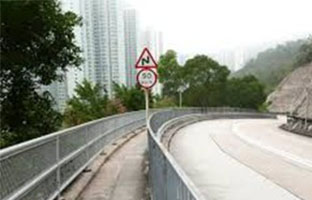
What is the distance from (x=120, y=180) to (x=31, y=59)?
19.9ft

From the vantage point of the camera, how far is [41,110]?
1886 cm

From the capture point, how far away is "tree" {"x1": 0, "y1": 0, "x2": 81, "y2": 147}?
1784 cm

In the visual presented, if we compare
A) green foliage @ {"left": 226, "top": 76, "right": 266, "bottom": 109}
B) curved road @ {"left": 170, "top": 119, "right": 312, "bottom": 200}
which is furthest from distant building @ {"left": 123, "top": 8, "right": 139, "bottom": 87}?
green foliage @ {"left": 226, "top": 76, "right": 266, "bottom": 109}

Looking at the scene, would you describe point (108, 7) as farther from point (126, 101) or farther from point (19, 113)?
point (19, 113)

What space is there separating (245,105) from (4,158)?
103 m

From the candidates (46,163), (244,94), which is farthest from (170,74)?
(46,163)

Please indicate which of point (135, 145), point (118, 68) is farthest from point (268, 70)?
point (135, 145)

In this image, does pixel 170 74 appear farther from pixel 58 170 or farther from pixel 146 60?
pixel 58 170

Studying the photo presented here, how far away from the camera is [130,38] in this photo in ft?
166

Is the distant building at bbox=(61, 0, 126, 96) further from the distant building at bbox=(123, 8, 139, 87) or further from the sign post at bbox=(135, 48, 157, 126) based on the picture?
the sign post at bbox=(135, 48, 157, 126)

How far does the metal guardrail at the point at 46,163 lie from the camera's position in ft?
25.4

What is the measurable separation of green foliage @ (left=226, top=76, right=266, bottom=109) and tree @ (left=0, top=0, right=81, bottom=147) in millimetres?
88846

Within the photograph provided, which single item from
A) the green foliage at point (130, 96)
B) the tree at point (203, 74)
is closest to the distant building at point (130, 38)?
the green foliage at point (130, 96)

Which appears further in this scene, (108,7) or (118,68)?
(118,68)
